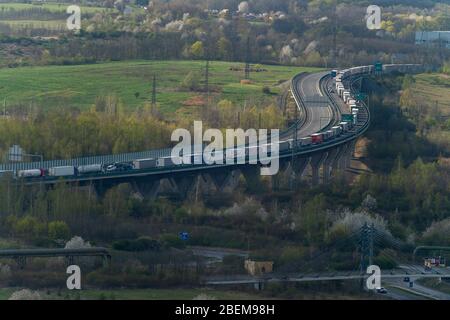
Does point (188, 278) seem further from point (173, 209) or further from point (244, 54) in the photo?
point (244, 54)

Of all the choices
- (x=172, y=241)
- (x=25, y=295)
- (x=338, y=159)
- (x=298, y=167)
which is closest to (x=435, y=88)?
(x=338, y=159)

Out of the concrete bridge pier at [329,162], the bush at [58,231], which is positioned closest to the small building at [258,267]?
the bush at [58,231]

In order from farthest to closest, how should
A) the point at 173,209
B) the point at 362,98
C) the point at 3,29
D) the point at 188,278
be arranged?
the point at 3,29, the point at 362,98, the point at 173,209, the point at 188,278

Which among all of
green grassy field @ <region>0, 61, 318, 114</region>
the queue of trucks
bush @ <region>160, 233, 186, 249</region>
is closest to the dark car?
the queue of trucks

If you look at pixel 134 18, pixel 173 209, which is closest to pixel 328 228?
pixel 173 209

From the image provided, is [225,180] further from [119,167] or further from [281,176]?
[119,167]

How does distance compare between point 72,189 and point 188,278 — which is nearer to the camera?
point 188,278

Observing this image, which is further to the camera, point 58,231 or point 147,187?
point 147,187
